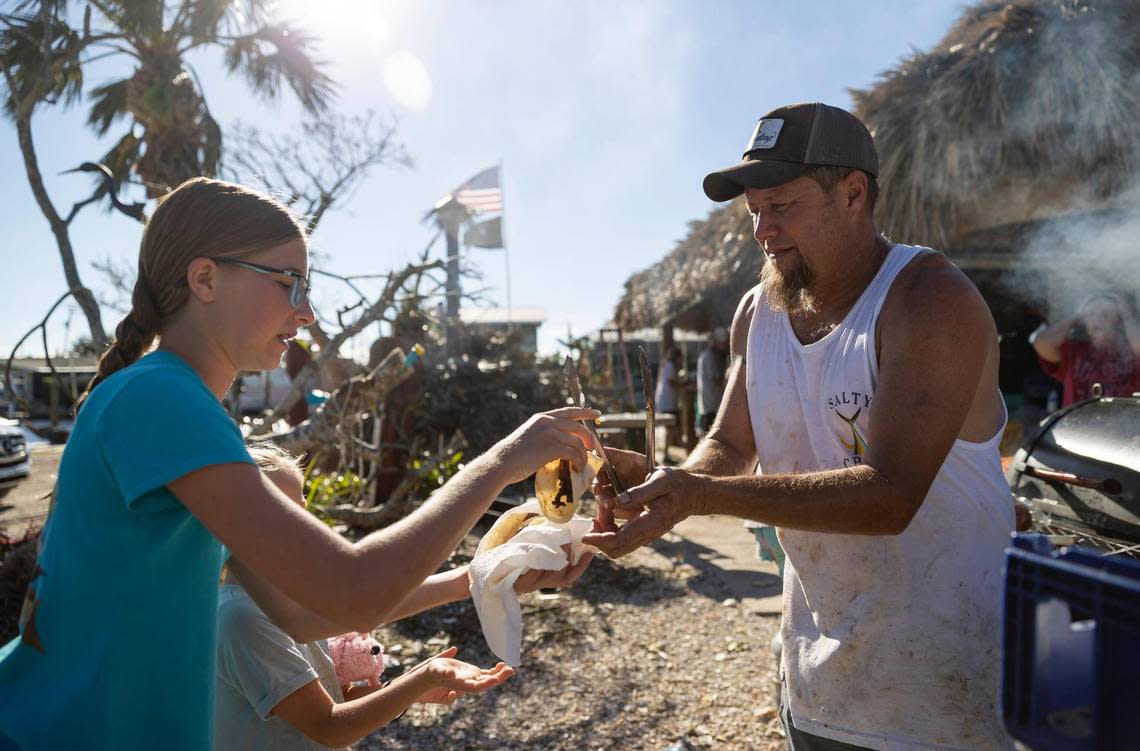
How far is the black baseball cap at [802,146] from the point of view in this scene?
1.92m

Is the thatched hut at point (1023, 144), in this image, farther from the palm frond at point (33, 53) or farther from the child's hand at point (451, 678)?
the palm frond at point (33, 53)

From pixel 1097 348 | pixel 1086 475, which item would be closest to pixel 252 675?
pixel 1086 475

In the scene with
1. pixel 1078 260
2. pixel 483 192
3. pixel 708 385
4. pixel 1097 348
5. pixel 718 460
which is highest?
pixel 483 192

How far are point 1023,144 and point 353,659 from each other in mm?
7833

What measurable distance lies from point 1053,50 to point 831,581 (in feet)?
23.7

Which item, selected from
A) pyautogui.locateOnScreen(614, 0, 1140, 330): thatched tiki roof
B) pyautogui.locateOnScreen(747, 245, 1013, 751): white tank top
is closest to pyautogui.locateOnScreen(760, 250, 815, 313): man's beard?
pyautogui.locateOnScreen(747, 245, 1013, 751): white tank top

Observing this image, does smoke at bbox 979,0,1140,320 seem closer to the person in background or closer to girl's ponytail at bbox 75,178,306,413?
the person in background

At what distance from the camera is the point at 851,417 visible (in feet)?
5.89

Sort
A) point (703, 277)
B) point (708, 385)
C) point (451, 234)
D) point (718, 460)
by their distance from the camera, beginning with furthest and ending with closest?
point (703, 277)
point (708, 385)
point (451, 234)
point (718, 460)

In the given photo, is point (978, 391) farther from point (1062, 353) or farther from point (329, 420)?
point (329, 420)

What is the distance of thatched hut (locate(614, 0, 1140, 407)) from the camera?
6.57 metres

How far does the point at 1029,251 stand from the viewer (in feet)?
25.8

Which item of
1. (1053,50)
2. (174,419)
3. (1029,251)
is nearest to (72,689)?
(174,419)

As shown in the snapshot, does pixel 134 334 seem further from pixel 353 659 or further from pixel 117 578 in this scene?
pixel 353 659
